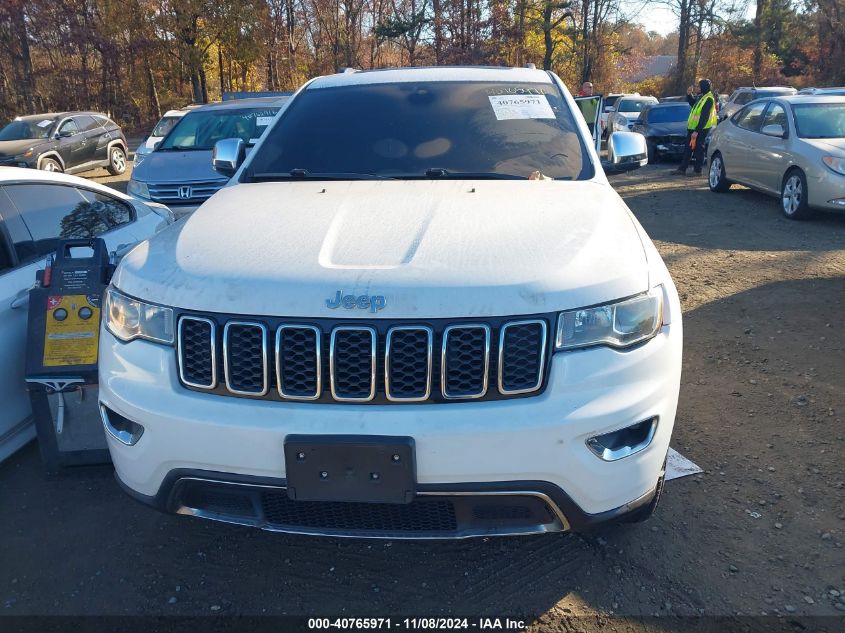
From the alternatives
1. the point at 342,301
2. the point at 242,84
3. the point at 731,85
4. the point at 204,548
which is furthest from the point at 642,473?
the point at 731,85

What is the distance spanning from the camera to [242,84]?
36625 millimetres

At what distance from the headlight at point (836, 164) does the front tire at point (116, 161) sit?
50.2 feet

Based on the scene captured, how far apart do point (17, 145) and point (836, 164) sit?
49.0ft

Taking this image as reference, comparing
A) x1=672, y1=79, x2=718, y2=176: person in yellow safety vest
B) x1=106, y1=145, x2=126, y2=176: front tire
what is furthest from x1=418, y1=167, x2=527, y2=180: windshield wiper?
x1=106, y1=145, x2=126, y2=176: front tire

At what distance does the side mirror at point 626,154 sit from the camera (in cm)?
410

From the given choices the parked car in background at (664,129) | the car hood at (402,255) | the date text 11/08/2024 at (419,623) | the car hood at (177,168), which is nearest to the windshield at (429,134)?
the car hood at (402,255)

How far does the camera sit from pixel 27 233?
383cm

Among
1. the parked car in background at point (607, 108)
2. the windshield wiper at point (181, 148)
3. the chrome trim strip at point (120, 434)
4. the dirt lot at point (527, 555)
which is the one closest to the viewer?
the chrome trim strip at point (120, 434)

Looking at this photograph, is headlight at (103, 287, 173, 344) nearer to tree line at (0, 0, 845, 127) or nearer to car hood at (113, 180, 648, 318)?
car hood at (113, 180, 648, 318)

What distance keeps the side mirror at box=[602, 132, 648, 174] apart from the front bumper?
2027 millimetres

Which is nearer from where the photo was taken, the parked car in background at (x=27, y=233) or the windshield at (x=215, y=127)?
the parked car in background at (x=27, y=233)

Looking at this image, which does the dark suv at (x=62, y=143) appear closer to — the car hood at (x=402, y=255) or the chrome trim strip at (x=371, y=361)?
the car hood at (x=402, y=255)

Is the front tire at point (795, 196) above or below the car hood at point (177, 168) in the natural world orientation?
below

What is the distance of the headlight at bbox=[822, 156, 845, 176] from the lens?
26.8 ft
